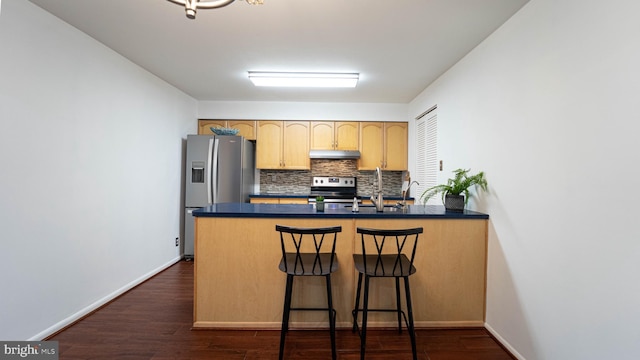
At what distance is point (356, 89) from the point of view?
140 inches

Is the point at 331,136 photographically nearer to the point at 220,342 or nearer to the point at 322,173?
the point at 322,173

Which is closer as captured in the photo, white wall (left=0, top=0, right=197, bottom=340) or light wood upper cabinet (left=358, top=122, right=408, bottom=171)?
white wall (left=0, top=0, right=197, bottom=340)

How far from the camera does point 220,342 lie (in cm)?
192

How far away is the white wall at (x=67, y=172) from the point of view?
173cm

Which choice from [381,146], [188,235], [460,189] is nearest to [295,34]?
[460,189]

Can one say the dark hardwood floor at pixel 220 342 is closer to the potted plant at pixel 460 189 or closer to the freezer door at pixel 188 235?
the potted plant at pixel 460 189

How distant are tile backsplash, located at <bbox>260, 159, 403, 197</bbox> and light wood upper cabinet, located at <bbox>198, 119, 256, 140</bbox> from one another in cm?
73

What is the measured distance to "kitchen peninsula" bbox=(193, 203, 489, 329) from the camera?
2.08 m

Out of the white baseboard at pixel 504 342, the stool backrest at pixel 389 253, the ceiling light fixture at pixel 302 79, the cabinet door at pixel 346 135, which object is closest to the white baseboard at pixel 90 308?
the stool backrest at pixel 389 253

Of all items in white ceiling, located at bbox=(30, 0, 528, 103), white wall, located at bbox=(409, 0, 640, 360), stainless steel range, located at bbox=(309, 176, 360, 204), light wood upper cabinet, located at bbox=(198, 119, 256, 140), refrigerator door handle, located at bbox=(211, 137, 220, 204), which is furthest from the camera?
stainless steel range, located at bbox=(309, 176, 360, 204)

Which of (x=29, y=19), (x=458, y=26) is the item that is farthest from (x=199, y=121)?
(x=458, y=26)

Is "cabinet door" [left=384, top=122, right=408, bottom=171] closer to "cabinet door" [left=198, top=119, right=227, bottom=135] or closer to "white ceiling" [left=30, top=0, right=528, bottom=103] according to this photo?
"white ceiling" [left=30, top=0, right=528, bottom=103]

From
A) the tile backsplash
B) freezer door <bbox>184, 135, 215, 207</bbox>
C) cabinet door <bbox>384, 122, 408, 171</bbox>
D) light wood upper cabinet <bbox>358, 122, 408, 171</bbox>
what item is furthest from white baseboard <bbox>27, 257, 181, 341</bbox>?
cabinet door <bbox>384, 122, 408, 171</bbox>

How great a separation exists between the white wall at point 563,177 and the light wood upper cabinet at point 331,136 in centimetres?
227
